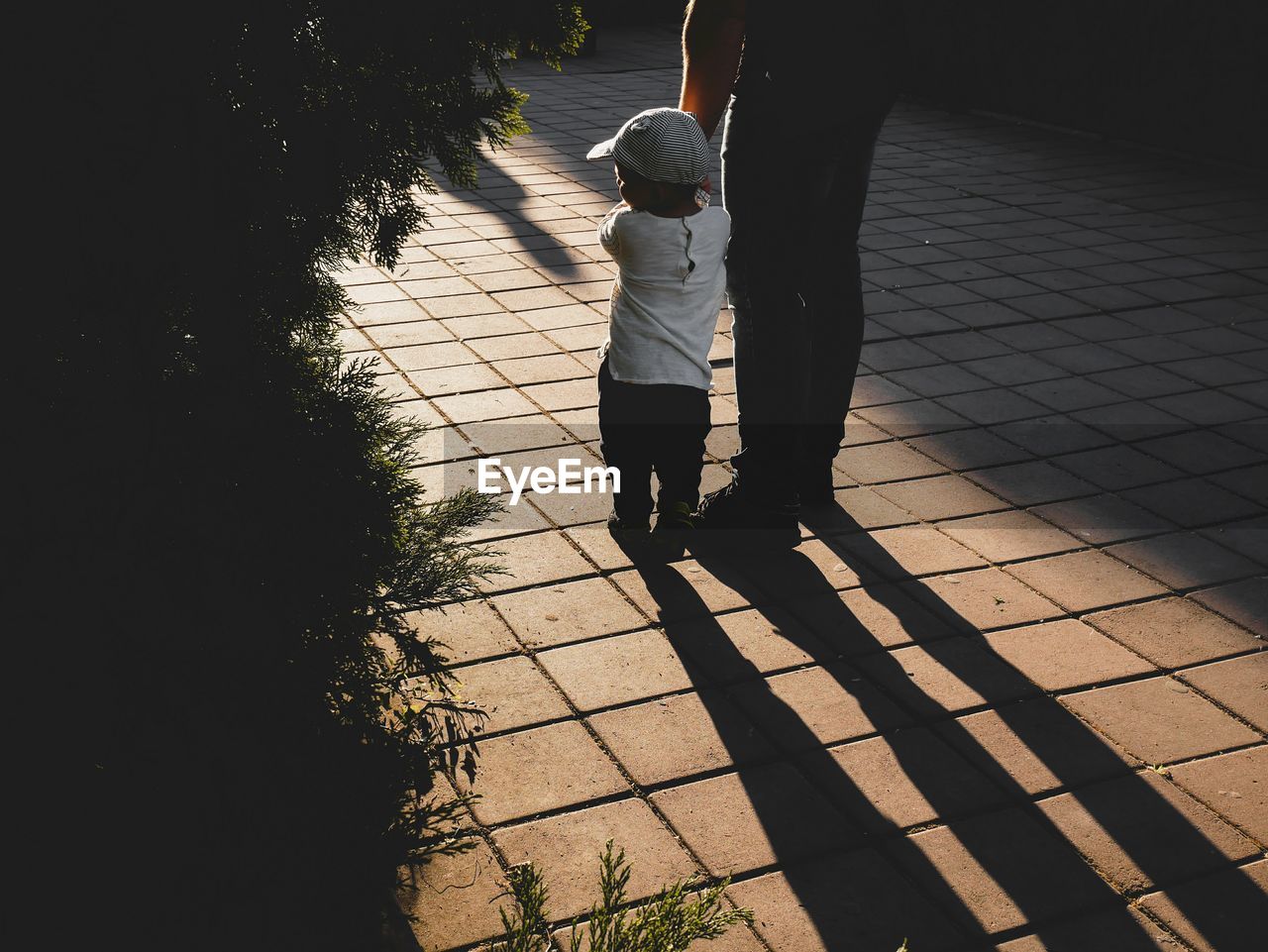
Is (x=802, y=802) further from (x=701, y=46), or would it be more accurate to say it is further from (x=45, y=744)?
(x=701, y=46)

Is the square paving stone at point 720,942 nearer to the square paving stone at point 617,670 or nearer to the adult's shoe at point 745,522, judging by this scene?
the square paving stone at point 617,670

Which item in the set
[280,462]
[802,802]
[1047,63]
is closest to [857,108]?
[802,802]

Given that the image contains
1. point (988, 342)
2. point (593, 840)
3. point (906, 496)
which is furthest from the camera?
point (988, 342)

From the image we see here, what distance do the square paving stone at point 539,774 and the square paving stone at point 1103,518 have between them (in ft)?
6.18

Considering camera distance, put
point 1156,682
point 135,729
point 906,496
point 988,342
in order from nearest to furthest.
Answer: point 135,729, point 1156,682, point 906,496, point 988,342

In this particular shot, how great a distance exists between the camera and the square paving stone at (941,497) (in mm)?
4172

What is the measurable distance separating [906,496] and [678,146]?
4.85 ft

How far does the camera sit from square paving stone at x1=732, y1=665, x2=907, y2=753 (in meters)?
3.03

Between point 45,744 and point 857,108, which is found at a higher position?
point 857,108

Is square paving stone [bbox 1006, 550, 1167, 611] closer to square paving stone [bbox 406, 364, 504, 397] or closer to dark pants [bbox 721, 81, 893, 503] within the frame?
dark pants [bbox 721, 81, 893, 503]

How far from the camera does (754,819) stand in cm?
273

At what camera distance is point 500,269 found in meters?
6.55

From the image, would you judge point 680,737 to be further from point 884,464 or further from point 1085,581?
point 884,464

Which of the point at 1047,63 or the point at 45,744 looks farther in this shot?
the point at 1047,63
